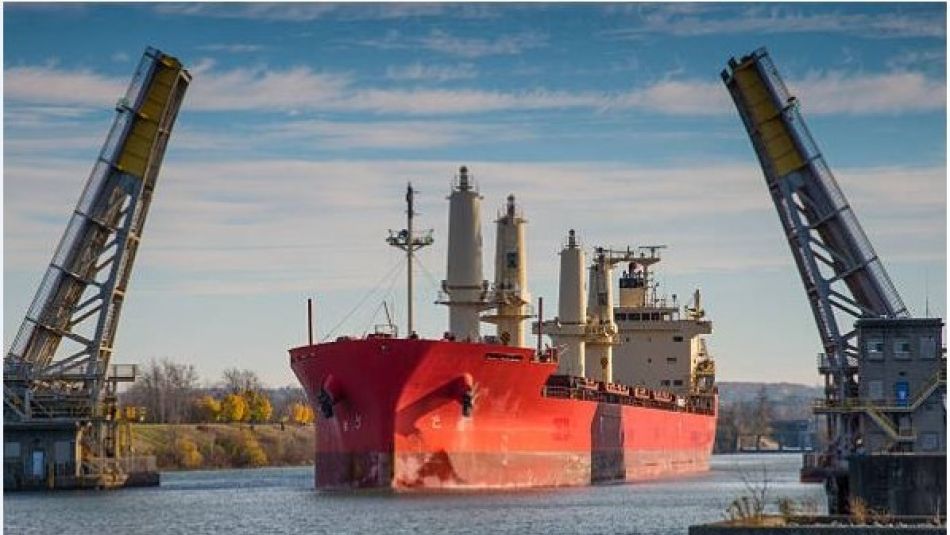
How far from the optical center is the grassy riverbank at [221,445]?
10150 centimetres

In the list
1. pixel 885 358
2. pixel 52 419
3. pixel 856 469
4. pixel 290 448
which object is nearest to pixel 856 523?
pixel 856 469

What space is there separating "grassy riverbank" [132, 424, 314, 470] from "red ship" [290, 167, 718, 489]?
97.6ft

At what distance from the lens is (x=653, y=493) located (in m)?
59.4

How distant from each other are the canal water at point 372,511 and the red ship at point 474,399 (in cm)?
110

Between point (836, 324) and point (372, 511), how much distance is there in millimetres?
17905

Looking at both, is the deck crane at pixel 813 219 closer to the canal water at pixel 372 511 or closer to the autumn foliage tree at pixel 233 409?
the canal water at pixel 372 511

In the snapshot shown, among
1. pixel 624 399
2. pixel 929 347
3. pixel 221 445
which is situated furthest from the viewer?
pixel 221 445

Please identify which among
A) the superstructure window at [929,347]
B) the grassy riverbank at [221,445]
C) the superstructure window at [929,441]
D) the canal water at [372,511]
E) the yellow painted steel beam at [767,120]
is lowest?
the canal water at [372,511]

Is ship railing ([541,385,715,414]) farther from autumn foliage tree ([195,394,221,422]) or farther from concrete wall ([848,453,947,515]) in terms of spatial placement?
autumn foliage tree ([195,394,221,422])

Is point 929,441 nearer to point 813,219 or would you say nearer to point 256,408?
point 813,219

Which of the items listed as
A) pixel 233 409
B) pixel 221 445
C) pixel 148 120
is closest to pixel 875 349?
pixel 148 120

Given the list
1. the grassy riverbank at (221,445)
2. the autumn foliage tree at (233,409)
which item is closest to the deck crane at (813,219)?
the grassy riverbank at (221,445)

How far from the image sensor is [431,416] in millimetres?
54656

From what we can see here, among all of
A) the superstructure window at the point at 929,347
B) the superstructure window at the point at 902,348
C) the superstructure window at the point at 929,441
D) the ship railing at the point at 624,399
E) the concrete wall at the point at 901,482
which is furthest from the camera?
the ship railing at the point at 624,399
